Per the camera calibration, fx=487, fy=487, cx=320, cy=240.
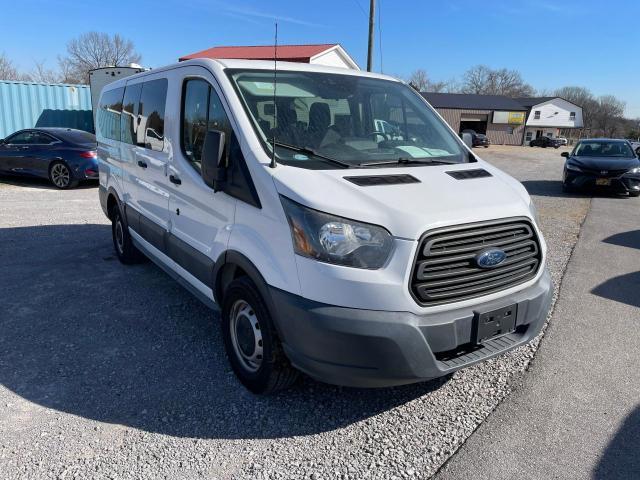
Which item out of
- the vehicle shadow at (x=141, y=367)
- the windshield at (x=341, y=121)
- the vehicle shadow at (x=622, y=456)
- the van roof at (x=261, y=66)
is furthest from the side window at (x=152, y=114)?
the vehicle shadow at (x=622, y=456)

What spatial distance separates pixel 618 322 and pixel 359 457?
10.4 ft

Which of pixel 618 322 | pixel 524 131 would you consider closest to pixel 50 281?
pixel 618 322

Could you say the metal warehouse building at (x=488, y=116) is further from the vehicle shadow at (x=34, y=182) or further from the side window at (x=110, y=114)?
the side window at (x=110, y=114)

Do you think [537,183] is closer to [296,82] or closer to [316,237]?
[296,82]

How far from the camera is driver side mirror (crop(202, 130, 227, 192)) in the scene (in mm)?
3010

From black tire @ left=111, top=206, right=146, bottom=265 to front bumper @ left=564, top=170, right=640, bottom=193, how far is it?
37.6ft

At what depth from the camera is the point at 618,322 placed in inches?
178

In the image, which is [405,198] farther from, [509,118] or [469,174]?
[509,118]

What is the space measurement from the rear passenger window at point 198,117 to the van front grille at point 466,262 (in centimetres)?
158

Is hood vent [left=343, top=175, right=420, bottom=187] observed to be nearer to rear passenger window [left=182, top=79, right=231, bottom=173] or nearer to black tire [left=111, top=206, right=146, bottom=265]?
rear passenger window [left=182, top=79, right=231, bottom=173]

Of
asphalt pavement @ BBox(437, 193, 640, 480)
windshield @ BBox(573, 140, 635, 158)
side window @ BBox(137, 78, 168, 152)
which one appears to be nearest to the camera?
asphalt pavement @ BBox(437, 193, 640, 480)

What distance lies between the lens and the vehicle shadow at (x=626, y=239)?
25.0 feet

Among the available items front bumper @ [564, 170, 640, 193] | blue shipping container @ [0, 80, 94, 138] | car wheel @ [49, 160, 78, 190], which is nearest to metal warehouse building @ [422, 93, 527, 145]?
blue shipping container @ [0, 80, 94, 138]

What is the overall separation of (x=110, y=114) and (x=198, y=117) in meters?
2.94
